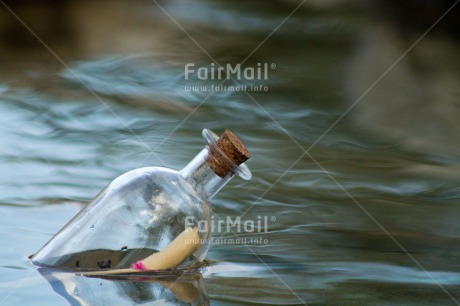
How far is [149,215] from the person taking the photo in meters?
1.59

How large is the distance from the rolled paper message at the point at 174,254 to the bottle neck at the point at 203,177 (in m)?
0.08

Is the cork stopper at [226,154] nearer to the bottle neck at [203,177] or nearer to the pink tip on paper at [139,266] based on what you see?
the bottle neck at [203,177]

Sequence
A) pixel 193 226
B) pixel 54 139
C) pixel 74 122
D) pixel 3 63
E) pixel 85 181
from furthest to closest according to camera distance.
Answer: pixel 3 63 < pixel 74 122 < pixel 54 139 < pixel 85 181 < pixel 193 226

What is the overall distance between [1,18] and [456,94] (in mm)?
1983

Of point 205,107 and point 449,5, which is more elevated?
point 449,5

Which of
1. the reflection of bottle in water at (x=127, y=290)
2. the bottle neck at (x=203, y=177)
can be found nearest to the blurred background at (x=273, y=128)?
the reflection of bottle in water at (x=127, y=290)

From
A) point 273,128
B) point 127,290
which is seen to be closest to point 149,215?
point 127,290

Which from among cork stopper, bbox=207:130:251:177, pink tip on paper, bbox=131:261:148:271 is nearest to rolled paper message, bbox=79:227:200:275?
pink tip on paper, bbox=131:261:148:271

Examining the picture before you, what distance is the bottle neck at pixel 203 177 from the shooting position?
1620 millimetres

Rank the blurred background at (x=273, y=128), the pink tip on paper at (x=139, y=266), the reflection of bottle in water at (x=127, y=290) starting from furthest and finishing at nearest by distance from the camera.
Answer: the blurred background at (x=273, y=128), the pink tip on paper at (x=139, y=266), the reflection of bottle in water at (x=127, y=290)

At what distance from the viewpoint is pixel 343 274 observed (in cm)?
169

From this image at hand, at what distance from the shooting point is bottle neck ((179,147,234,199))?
5.32ft

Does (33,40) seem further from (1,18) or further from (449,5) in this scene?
(449,5)

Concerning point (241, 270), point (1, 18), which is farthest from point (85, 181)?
point (1, 18)
